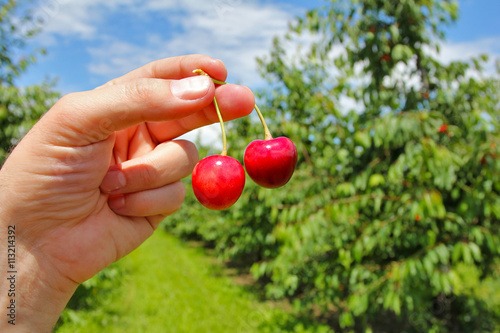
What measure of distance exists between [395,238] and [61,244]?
261 cm

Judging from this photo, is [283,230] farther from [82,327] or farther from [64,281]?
[82,327]

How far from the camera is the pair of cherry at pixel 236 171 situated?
979mm

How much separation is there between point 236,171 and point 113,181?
1.69ft

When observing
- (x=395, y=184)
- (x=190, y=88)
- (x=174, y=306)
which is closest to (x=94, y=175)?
(x=190, y=88)

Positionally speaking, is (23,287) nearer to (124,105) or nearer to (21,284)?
(21,284)

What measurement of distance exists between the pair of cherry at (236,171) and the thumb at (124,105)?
12 cm

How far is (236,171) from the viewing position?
0.99 meters

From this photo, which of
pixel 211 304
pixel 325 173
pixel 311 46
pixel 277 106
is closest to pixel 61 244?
pixel 325 173

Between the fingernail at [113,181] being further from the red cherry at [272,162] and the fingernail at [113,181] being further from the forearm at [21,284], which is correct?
the red cherry at [272,162]

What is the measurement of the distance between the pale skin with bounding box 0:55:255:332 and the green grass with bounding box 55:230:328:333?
2355 millimetres

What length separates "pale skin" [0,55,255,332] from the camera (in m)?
1.02

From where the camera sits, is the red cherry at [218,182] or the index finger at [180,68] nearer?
the red cherry at [218,182]

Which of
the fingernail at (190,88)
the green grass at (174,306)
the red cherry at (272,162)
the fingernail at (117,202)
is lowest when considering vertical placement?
the green grass at (174,306)

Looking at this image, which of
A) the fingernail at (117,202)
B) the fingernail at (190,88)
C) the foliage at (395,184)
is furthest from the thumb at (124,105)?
the foliage at (395,184)
